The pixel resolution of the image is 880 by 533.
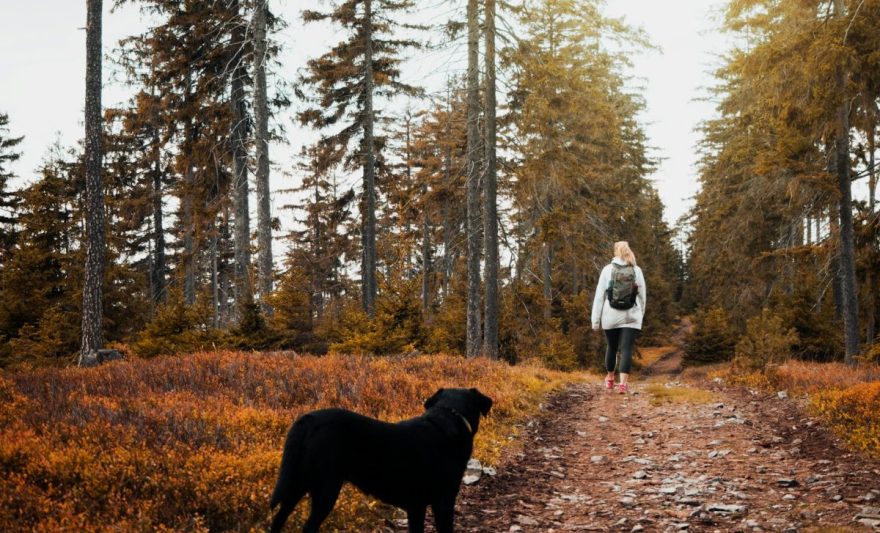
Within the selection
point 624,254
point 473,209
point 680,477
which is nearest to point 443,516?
point 680,477

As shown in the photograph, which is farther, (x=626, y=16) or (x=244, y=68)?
(x=626, y=16)

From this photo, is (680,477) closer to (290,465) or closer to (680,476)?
(680,476)

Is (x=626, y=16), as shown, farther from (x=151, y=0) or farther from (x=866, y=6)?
(x=151, y=0)

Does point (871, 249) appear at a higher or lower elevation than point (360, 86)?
lower

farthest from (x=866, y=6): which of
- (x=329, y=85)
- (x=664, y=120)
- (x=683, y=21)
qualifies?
(x=664, y=120)

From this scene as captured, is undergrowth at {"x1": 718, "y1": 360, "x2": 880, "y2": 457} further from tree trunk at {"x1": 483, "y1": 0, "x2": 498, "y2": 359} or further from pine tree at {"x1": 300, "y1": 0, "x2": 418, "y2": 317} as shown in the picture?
pine tree at {"x1": 300, "y1": 0, "x2": 418, "y2": 317}

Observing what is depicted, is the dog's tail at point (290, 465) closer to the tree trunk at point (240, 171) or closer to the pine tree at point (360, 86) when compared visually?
the tree trunk at point (240, 171)

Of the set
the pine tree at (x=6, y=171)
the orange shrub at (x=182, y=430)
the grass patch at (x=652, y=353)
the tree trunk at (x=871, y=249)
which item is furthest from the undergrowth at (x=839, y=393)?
the pine tree at (x=6, y=171)

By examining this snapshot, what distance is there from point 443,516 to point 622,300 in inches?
284

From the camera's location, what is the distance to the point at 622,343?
10656 millimetres

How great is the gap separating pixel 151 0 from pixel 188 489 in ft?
54.8

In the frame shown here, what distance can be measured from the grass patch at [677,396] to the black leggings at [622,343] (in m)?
0.82

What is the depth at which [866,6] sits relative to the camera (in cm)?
1152

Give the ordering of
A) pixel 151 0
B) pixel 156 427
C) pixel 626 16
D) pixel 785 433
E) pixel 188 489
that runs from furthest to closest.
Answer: pixel 626 16 → pixel 151 0 → pixel 785 433 → pixel 156 427 → pixel 188 489
